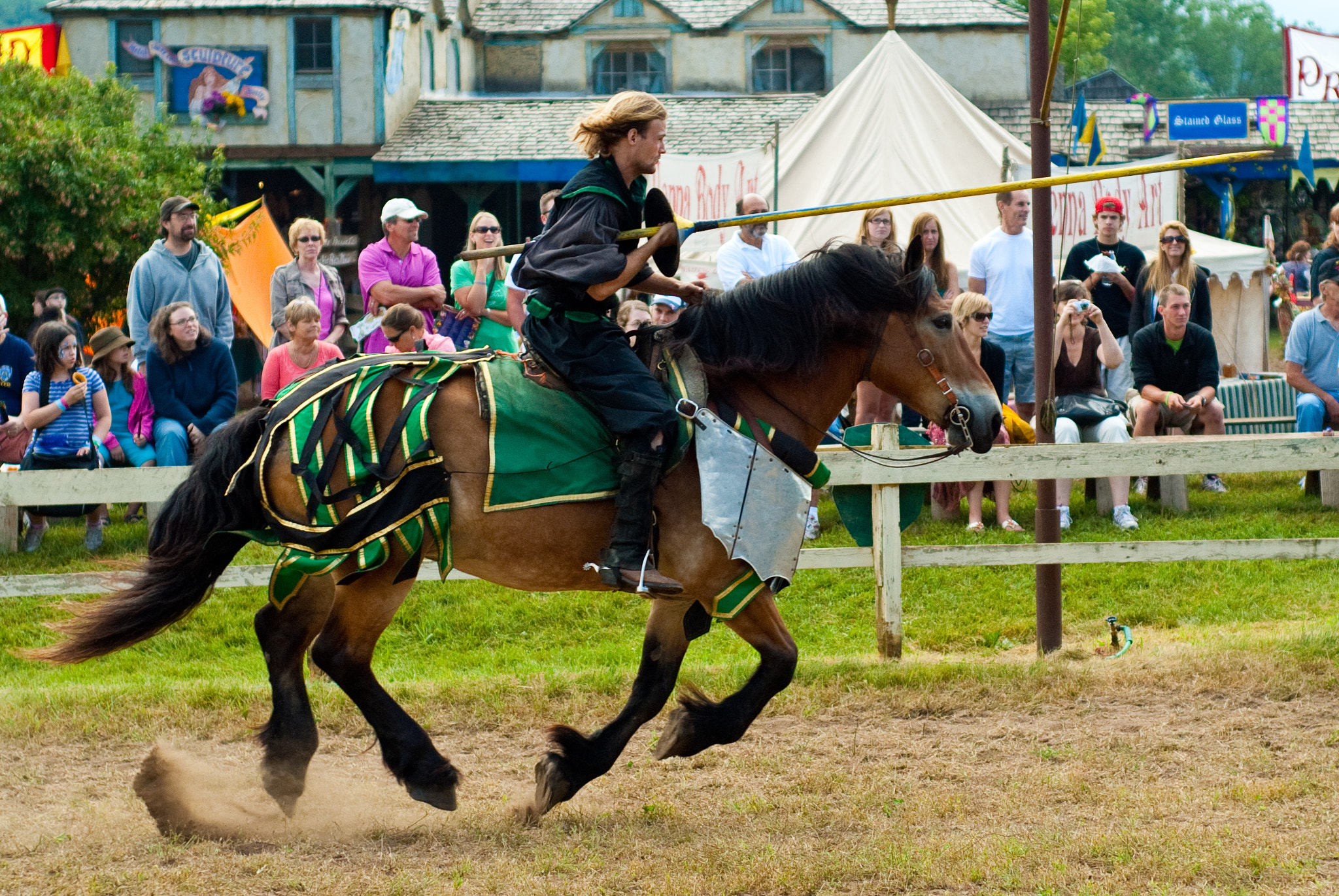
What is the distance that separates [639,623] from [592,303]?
375 centimetres

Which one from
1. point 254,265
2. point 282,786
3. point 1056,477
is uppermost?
point 254,265

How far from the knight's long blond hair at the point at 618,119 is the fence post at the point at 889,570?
2.76 meters

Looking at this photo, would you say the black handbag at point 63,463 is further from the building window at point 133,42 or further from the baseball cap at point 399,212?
the building window at point 133,42

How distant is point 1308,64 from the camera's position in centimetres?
3356

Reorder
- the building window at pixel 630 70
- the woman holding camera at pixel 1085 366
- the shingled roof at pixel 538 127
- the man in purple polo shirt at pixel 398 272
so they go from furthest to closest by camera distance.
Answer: the building window at pixel 630 70 → the shingled roof at pixel 538 127 → the woman holding camera at pixel 1085 366 → the man in purple polo shirt at pixel 398 272

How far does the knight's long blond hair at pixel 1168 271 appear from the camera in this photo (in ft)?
33.5

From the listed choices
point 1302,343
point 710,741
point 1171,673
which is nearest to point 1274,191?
point 1302,343

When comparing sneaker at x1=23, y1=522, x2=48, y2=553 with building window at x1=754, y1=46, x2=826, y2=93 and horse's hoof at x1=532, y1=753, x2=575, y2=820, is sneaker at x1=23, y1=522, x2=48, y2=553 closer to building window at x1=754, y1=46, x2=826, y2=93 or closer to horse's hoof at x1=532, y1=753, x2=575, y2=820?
horse's hoof at x1=532, y1=753, x2=575, y2=820

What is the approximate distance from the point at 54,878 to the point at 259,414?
170 centimetres

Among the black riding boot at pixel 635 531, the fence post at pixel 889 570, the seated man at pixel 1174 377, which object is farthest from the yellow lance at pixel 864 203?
the seated man at pixel 1174 377

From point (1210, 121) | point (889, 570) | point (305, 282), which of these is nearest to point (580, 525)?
point (889, 570)

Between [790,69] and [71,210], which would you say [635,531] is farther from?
[790,69]

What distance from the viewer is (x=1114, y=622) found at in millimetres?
7383

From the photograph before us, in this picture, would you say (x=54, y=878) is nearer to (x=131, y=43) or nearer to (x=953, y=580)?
(x=953, y=580)
